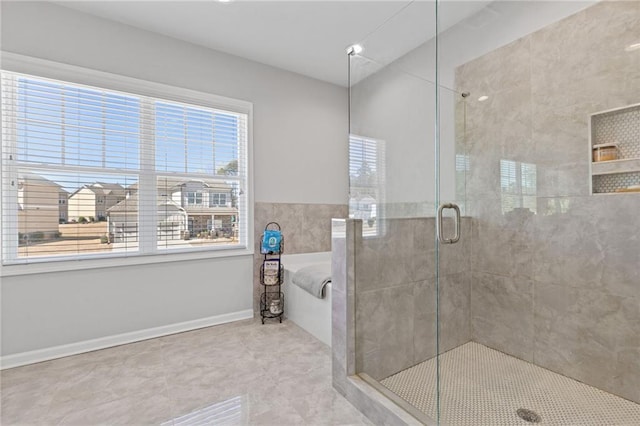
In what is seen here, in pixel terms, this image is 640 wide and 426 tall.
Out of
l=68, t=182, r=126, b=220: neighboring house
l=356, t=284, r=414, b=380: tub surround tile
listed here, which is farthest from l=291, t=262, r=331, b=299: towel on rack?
l=68, t=182, r=126, b=220: neighboring house

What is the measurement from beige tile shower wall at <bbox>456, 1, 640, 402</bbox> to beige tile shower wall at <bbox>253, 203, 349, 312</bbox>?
65.4 inches

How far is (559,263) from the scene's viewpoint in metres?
2.03

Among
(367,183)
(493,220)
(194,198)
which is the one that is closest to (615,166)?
(493,220)

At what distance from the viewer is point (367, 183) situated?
6.76 ft

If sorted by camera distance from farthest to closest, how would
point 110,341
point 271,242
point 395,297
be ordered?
point 271,242
point 110,341
point 395,297

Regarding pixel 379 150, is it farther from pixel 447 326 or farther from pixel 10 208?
pixel 10 208

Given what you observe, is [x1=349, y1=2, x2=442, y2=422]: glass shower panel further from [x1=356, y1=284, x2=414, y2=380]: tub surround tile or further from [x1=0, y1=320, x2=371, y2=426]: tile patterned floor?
[x1=0, y1=320, x2=371, y2=426]: tile patterned floor

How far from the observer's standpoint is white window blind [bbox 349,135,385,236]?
1.91m

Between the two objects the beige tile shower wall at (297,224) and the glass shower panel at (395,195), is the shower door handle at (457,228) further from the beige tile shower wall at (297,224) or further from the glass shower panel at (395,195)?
the beige tile shower wall at (297,224)

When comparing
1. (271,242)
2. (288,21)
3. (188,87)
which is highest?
(288,21)

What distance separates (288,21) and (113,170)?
76.6 inches

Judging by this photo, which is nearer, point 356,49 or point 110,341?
point 356,49

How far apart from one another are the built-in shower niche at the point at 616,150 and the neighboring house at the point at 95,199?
348 centimetres

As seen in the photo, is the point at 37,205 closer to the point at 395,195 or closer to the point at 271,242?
the point at 271,242
